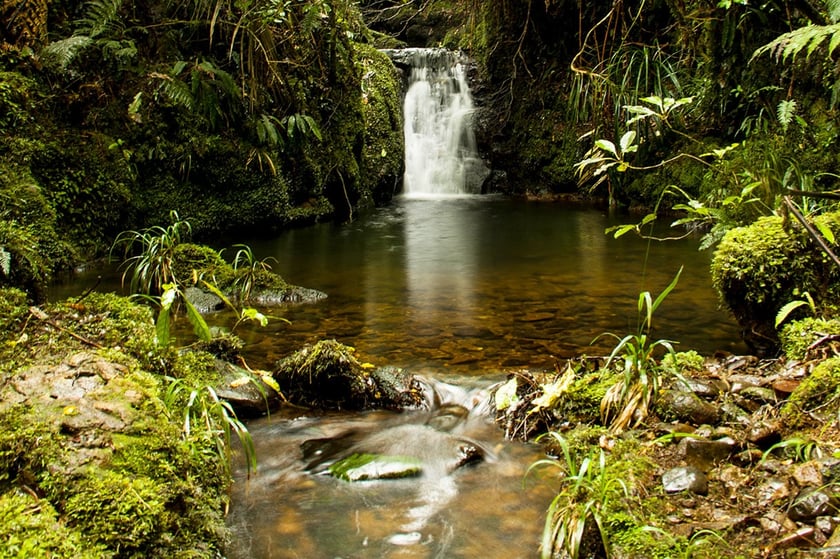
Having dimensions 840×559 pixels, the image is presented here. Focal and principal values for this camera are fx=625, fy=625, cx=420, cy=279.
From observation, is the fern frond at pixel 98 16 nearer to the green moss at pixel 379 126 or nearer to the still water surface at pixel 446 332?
the still water surface at pixel 446 332

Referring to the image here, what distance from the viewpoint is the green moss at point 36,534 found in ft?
4.82

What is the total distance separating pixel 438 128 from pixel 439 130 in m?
0.05

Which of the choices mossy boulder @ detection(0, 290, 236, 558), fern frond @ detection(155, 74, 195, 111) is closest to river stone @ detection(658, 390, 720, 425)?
mossy boulder @ detection(0, 290, 236, 558)

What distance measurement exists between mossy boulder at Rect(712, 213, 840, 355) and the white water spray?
400 inches

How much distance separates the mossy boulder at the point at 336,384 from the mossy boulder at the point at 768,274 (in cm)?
188

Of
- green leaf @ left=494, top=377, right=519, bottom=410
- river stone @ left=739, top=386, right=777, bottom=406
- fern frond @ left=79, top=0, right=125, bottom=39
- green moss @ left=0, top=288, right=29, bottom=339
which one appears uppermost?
fern frond @ left=79, top=0, right=125, bottom=39

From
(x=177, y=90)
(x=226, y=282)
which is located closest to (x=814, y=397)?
(x=226, y=282)

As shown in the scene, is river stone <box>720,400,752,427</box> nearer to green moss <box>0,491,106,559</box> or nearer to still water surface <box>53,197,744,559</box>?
still water surface <box>53,197,744,559</box>

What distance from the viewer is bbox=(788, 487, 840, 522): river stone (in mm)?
1815

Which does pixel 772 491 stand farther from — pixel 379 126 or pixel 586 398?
pixel 379 126

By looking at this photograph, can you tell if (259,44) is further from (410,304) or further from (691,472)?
(691,472)

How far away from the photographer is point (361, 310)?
17.1 feet

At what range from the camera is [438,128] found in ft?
45.8

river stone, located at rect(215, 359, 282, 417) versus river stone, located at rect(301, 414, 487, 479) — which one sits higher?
river stone, located at rect(215, 359, 282, 417)
